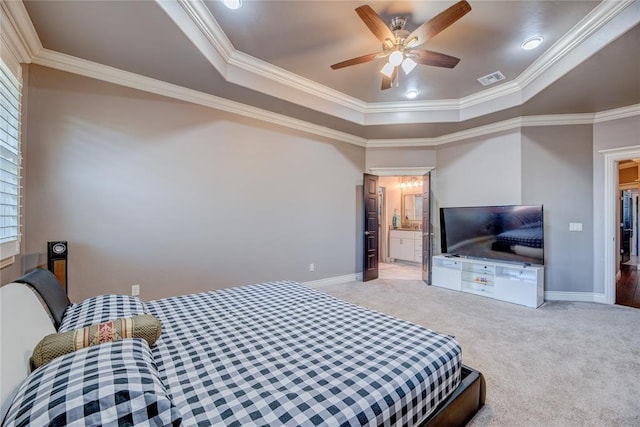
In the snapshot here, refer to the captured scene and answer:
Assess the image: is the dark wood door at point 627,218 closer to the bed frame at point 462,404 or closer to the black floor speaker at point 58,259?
the bed frame at point 462,404

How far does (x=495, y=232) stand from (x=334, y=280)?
2.67 meters

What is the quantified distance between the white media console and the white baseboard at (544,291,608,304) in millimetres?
289

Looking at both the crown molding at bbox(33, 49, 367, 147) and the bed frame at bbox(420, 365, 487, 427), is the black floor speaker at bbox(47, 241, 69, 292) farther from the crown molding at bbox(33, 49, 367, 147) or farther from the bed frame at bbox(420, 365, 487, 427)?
the bed frame at bbox(420, 365, 487, 427)

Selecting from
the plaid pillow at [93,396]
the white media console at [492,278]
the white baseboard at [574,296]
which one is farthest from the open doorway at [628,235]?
the plaid pillow at [93,396]

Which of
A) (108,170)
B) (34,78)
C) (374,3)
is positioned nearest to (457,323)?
(374,3)

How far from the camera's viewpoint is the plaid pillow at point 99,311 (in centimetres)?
154

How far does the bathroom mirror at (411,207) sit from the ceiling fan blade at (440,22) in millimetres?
5654

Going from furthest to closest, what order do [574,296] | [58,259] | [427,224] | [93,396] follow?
[427,224] < [574,296] < [58,259] < [93,396]

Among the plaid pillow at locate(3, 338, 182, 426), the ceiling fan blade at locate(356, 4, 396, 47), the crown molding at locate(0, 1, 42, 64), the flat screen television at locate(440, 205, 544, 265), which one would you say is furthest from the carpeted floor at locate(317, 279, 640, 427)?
the crown molding at locate(0, 1, 42, 64)

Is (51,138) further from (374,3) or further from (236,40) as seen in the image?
(374,3)

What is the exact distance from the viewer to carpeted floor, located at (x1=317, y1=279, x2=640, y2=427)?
1.82 meters

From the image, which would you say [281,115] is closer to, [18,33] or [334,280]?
[18,33]

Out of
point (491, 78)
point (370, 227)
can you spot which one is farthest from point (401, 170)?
point (491, 78)

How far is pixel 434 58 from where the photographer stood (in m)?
2.64
